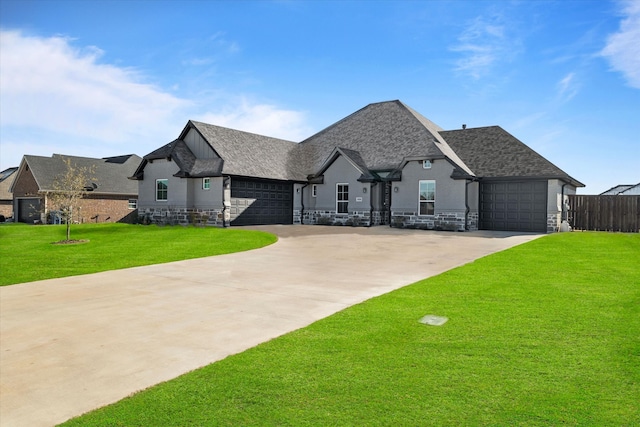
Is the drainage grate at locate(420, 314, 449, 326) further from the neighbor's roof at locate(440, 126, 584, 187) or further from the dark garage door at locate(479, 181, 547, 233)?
the dark garage door at locate(479, 181, 547, 233)

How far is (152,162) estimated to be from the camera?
29.7 metres

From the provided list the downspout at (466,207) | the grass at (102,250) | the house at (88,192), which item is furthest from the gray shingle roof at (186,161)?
the downspout at (466,207)

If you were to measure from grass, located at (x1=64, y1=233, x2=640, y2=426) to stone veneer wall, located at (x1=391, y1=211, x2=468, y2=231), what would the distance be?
17469 mm

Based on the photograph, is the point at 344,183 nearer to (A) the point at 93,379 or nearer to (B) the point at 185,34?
(B) the point at 185,34

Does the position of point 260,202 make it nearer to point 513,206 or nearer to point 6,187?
point 513,206

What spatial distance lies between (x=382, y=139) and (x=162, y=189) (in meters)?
15.6

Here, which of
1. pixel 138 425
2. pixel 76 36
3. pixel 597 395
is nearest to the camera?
pixel 138 425

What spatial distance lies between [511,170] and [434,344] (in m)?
23.2

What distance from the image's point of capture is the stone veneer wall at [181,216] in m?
26.7

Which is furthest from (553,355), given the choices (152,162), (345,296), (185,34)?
(152,162)

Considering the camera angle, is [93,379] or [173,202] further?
[173,202]

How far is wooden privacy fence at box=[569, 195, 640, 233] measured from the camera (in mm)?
25109

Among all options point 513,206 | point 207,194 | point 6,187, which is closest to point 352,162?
point 207,194

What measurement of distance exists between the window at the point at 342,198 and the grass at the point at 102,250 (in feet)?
28.5
